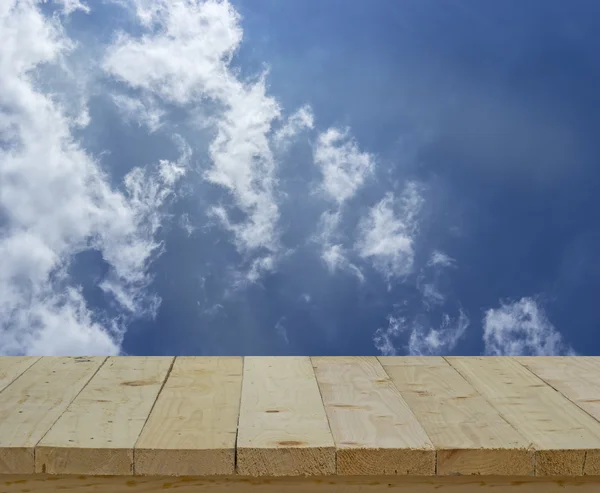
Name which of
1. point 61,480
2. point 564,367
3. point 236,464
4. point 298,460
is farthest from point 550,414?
point 61,480

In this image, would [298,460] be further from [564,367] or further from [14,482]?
[564,367]

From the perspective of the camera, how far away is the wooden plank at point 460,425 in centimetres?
169

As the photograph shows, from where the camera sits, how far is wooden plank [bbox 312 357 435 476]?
5.48ft

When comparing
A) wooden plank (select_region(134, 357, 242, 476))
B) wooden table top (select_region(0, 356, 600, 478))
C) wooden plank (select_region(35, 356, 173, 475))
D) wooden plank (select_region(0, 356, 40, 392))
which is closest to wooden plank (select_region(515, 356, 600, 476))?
wooden table top (select_region(0, 356, 600, 478))

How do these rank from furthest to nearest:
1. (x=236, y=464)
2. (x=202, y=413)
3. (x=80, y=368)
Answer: (x=80, y=368)
(x=202, y=413)
(x=236, y=464)

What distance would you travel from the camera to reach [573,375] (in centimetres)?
236

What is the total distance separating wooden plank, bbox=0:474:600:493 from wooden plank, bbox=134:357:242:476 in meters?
0.08

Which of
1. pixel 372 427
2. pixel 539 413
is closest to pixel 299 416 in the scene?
pixel 372 427

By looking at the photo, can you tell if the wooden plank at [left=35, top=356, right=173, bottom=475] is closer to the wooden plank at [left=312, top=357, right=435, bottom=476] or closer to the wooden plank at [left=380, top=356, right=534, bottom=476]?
the wooden plank at [left=312, top=357, right=435, bottom=476]

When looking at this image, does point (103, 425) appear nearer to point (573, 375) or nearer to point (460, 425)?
point (460, 425)

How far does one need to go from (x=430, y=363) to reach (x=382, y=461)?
2.64 feet

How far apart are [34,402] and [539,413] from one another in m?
1.40

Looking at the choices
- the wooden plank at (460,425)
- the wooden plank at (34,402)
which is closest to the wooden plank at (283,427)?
the wooden plank at (460,425)

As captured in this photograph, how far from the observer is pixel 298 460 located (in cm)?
168
